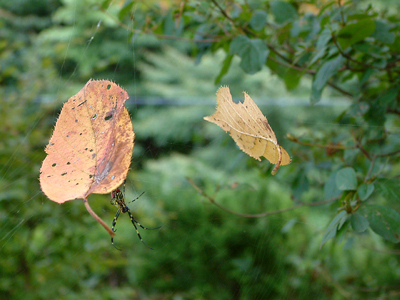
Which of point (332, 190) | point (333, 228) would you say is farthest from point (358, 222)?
point (332, 190)

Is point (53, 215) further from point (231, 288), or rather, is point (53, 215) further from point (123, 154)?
point (123, 154)

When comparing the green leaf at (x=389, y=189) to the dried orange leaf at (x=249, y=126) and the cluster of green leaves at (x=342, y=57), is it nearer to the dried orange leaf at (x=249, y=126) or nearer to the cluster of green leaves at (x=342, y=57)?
the cluster of green leaves at (x=342, y=57)

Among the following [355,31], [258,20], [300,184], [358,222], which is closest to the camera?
[358,222]

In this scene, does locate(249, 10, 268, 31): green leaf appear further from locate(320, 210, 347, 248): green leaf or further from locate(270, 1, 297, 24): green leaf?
locate(320, 210, 347, 248): green leaf

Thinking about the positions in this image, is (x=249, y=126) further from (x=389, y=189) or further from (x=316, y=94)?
(x=316, y=94)

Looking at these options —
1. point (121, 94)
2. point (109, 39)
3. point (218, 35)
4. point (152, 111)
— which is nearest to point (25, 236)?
point (218, 35)

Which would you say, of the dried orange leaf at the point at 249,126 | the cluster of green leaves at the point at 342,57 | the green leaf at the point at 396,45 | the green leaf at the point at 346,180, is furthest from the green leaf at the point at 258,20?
the dried orange leaf at the point at 249,126

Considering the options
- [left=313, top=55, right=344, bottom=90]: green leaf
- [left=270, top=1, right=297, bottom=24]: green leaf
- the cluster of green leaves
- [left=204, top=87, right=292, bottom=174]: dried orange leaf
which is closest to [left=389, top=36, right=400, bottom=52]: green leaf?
the cluster of green leaves
